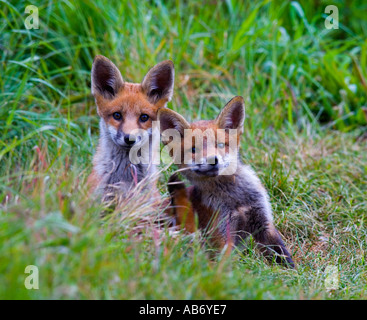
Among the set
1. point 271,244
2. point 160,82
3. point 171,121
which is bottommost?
point 271,244

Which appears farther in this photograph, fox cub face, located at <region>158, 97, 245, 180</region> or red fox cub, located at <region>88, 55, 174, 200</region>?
red fox cub, located at <region>88, 55, 174, 200</region>

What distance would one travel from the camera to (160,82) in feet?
15.9

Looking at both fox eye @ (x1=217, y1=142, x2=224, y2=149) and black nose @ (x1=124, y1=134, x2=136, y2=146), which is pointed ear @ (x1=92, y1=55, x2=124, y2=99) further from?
fox eye @ (x1=217, y1=142, x2=224, y2=149)

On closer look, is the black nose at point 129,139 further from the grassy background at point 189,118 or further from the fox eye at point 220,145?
the fox eye at point 220,145

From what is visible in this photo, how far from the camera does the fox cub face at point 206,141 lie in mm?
4195

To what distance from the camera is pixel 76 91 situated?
6547 millimetres

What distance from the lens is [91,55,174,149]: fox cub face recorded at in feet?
14.6

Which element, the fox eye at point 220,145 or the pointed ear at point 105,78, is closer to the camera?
the fox eye at point 220,145

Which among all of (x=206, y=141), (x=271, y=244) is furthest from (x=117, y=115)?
(x=271, y=244)

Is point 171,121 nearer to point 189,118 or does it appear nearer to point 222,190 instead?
point 222,190

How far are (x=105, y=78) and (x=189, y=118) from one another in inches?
58.4

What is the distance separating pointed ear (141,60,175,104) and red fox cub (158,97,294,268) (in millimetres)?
452

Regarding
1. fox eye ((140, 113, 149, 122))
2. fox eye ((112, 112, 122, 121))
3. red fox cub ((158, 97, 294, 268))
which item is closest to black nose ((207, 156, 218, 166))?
red fox cub ((158, 97, 294, 268))

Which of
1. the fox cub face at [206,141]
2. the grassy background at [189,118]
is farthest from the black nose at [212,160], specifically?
the grassy background at [189,118]
